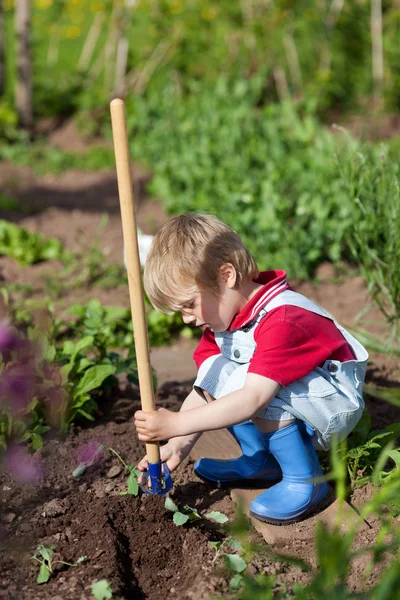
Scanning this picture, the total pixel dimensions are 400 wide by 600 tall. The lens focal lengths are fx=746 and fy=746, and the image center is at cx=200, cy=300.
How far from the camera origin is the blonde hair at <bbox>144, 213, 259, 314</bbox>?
2068 millimetres

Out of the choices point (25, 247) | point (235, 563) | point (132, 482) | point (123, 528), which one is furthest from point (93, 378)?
point (25, 247)

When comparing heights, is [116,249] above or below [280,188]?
below

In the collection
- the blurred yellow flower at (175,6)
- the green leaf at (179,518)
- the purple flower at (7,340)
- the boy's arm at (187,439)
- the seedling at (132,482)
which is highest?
the blurred yellow flower at (175,6)

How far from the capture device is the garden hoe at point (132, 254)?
5.81 feet

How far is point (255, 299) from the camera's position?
2127 mm

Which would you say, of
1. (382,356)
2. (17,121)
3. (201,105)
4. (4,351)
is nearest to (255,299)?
(4,351)

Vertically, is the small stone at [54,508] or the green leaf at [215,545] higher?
the small stone at [54,508]

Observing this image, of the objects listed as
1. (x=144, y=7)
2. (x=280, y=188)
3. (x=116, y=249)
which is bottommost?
(x=116, y=249)

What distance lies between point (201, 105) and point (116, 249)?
203 centimetres

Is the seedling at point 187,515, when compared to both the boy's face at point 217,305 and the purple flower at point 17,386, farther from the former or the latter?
the purple flower at point 17,386

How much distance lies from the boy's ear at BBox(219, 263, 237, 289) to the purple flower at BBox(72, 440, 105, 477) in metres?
0.74

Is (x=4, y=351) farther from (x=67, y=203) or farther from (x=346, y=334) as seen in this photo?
(x=67, y=203)

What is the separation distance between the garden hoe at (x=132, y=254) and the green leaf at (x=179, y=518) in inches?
5.6

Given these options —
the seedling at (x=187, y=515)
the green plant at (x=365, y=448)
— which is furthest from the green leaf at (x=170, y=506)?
the green plant at (x=365, y=448)
